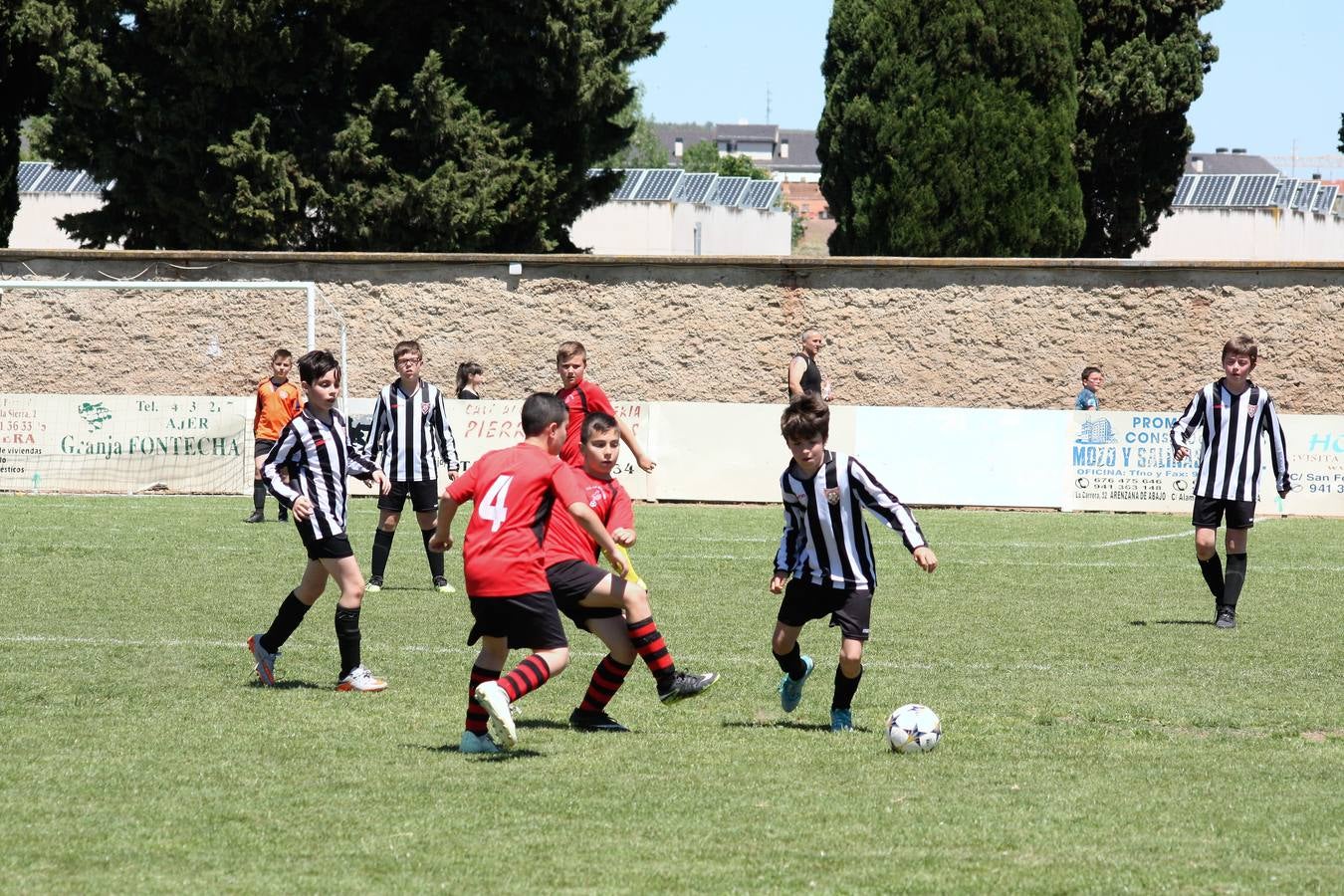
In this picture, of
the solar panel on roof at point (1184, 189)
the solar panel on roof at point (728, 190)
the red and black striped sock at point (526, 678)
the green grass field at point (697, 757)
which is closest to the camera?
the green grass field at point (697, 757)

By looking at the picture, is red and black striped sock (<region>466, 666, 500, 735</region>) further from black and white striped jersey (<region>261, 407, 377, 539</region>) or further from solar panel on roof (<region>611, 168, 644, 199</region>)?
solar panel on roof (<region>611, 168, 644, 199</region>)

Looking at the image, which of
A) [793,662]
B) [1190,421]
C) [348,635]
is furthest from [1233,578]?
[348,635]

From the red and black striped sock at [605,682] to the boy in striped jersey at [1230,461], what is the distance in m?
5.21

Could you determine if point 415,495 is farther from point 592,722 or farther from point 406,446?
point 592,722

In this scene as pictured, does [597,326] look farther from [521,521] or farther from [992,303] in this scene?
[521,521]

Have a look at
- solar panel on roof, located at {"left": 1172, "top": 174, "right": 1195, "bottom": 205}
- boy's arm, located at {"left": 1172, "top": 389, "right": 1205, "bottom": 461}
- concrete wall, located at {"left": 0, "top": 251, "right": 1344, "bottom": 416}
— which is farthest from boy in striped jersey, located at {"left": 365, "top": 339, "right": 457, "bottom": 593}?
solar panel on roof, located at {"left": 1172, "top": 174, "right": 1195, "bottom": 205}

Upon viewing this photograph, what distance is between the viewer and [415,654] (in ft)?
30.8

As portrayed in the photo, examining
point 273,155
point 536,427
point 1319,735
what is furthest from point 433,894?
point 273,155

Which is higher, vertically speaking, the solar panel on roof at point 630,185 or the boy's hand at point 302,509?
the solar panel on roof at point 630,185

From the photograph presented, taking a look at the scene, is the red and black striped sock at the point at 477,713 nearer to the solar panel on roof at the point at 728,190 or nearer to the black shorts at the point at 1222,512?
the black shorts at the point at 1222,512

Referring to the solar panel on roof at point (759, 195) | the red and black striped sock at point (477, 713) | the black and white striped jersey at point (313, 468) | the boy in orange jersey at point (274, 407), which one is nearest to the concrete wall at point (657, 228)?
the solar panel on roof at point (759, 195)

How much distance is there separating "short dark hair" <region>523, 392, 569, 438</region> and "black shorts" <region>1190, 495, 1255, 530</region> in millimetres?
5754

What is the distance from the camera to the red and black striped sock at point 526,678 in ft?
21.3

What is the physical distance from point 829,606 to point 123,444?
53.0ft
